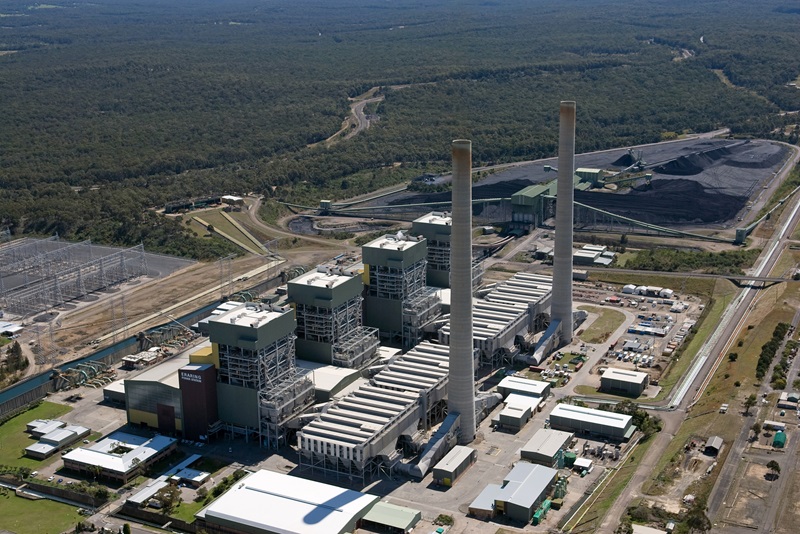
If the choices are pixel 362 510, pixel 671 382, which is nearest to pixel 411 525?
pixel 362 510

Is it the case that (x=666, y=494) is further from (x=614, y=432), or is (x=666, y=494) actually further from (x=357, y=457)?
(x=357, y=457)

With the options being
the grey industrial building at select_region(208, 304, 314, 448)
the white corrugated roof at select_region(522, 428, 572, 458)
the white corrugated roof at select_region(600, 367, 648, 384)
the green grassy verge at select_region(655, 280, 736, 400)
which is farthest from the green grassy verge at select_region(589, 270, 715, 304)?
the grey industrial building at select_region(208, 304, 314, 448)

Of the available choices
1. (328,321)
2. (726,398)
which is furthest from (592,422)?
(328,321)

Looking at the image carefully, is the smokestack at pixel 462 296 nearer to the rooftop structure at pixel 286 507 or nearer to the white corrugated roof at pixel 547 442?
the white corrugated roof at pixel 547 442

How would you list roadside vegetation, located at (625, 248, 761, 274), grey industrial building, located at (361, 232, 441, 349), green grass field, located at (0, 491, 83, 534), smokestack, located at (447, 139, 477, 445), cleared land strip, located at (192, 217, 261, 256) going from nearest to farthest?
green grass field, located at (0, 491, 83, 534) < smokestack, located at (447, 139, 477, 445) < grey industrial building, located at (361, 232, 441, 349) < roadside vegetation, located at (625, 248, 761, 274) < cleared land strip, located at (192, 217, 261, 256)

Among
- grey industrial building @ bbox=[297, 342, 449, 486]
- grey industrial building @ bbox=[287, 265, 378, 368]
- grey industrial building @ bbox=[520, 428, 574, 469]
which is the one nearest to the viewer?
grey industrial building @ bbox=[297, 342, 449, 486]

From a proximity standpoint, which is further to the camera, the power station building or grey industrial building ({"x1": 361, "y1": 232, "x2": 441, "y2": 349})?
the power station building

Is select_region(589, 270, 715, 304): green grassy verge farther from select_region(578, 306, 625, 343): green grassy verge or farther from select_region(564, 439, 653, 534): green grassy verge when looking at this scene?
select_region(564, 439, 653, 534): green grassy verge
